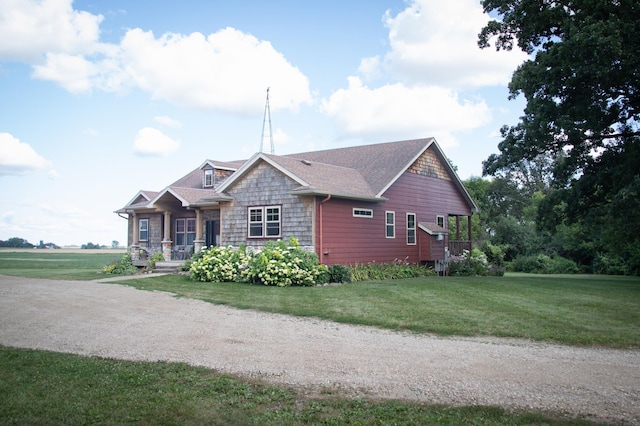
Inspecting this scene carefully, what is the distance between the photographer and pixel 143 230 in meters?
31.1

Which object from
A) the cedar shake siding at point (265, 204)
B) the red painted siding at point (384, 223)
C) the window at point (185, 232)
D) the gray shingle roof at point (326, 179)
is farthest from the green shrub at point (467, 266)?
the window at point (185, 232)

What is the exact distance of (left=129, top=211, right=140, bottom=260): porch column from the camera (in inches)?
1180

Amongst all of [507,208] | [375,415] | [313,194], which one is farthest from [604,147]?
[507,208]

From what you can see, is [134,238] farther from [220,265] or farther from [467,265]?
[467,265]

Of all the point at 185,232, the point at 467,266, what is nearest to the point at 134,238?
the point at 185,232

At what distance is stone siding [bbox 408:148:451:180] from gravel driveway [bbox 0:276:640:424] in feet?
53.3

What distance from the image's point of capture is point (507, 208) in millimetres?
53125

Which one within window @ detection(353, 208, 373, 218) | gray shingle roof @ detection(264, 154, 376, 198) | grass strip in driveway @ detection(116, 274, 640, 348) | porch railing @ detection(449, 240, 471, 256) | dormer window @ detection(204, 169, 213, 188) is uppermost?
dormer window @ detection(204, 169, 213, 188)

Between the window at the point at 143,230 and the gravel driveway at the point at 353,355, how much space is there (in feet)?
59.5

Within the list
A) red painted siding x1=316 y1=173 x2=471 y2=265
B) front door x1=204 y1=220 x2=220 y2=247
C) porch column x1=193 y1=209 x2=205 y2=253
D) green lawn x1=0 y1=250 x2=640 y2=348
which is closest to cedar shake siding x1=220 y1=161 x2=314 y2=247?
Answer: red painted siding x1=316 y1=173 x2=471 y2=265

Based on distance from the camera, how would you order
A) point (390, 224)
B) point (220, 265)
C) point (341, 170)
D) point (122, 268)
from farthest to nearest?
point (122, 268) < point (390, 224) < point (341, 170) < point (220, 265)

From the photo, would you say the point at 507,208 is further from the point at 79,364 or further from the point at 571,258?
the point at 79,364

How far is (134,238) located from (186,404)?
86.2 feet

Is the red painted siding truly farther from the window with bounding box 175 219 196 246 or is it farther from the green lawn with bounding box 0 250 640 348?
the window with bounding box 175 219 196 246
